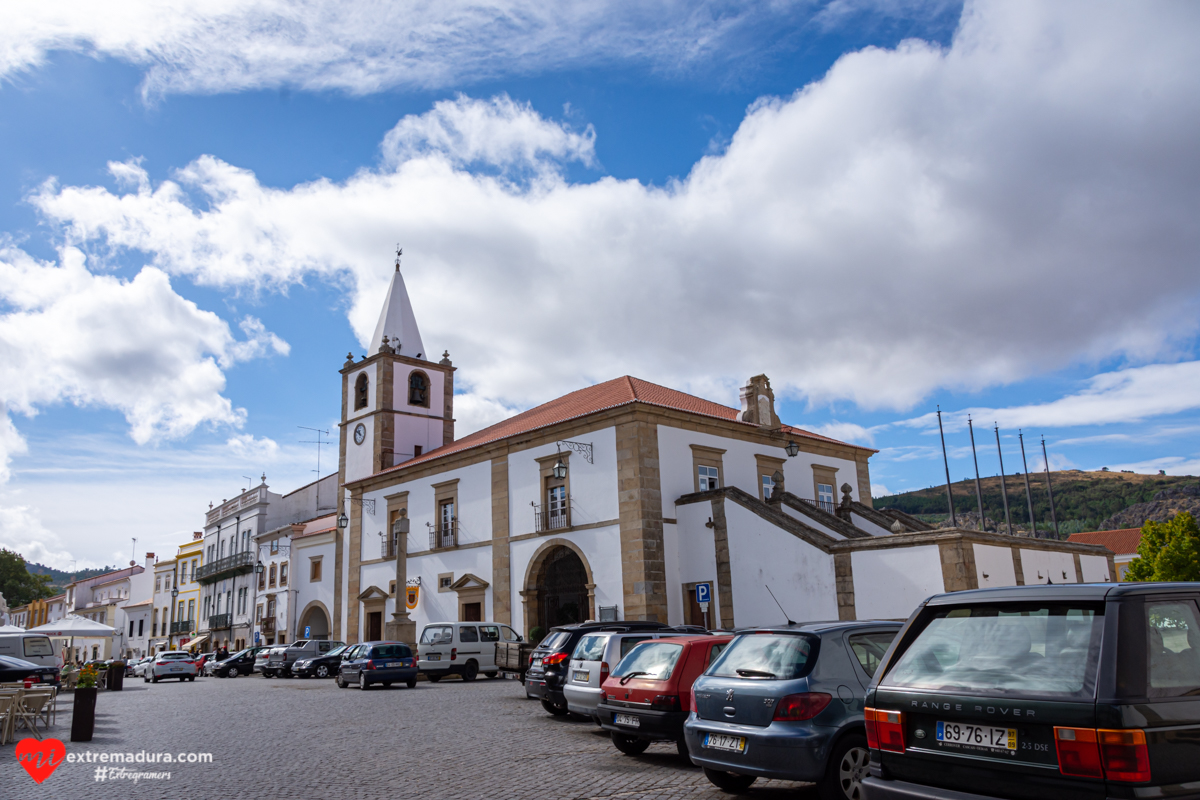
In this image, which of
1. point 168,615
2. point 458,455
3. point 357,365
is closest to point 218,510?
point 168,615

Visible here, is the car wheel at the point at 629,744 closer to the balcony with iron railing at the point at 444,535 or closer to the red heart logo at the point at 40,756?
the red heart logo at the point at 40,756

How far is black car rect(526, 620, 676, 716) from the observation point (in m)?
13.4

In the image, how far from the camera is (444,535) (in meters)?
33.4

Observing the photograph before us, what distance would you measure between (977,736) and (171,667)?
36676mm

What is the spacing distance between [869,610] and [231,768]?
16520 mm

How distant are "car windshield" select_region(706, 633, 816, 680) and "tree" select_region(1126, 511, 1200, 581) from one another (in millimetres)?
42265

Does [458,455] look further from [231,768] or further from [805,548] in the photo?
[231,768]

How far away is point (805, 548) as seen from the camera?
23094 mm

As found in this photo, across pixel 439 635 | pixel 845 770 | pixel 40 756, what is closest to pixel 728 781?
pixel 845 770

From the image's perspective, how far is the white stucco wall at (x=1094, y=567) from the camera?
27777 mm

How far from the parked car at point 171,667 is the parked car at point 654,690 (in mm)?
30591

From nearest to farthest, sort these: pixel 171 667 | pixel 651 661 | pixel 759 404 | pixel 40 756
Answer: pixel 651 661
pixel 40 756
pixel 759 404
pixel 171 667

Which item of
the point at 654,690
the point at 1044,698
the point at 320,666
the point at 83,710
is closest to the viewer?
the point at 1044,698

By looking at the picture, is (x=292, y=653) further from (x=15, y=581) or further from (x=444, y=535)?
(x=15, y=581)
